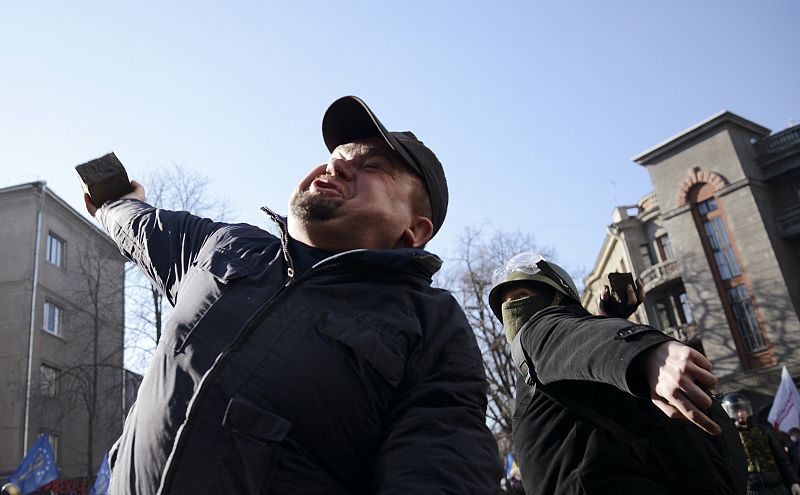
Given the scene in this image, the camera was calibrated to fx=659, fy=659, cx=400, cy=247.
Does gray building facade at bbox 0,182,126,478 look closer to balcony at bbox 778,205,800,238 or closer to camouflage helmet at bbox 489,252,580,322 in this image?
camouflage helmet at bbox 489,252,580,322

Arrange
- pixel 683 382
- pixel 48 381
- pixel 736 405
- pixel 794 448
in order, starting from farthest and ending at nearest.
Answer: pixel 48 381
pixel 794 448
pixel 736 405
pixel 683 382

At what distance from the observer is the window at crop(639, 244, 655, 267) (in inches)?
1471

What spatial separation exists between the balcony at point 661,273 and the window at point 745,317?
3484mm

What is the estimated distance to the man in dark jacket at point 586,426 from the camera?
2.00 m

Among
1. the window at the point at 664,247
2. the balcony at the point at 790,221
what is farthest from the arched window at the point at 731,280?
the window at the point at 664,247

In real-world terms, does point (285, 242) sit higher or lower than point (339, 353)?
higher

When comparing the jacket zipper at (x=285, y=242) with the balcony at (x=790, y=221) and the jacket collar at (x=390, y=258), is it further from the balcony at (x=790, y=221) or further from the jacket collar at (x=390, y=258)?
the balcony at (x=790, y=221)

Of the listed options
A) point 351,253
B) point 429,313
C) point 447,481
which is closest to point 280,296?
point 351,253

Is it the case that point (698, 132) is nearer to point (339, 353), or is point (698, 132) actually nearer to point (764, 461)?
point (764, 461)

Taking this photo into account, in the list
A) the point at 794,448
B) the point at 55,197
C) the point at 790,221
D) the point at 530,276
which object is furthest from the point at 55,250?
the point at 790,221

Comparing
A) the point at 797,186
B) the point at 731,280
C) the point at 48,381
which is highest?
the point at 797,186

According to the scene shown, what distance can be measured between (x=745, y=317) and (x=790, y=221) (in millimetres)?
4663

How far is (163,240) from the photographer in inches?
80.7

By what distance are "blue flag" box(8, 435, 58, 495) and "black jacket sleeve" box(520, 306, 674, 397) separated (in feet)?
48.4
